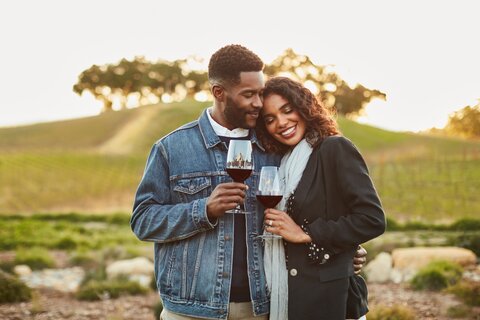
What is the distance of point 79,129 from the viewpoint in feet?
171

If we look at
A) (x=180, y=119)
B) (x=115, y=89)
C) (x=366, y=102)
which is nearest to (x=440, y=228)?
(x=180, y=119)

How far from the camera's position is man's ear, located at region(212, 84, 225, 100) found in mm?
3613

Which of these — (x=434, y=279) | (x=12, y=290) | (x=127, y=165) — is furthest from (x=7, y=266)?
(x=127, y=165)

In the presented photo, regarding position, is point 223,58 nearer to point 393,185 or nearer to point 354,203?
point 354,203

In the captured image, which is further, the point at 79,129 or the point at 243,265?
the point at 79,129

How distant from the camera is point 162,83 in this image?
6862cm

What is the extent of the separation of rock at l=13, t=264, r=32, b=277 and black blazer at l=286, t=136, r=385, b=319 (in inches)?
364

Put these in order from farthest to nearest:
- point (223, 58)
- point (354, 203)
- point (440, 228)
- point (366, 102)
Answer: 1. point (366, 102)
2. point (440, 228)
3. point (223, 58)
4. point (354, 203)

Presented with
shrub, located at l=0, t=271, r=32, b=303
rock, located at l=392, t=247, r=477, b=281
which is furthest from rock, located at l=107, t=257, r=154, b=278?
rock, located at l=392, t=247, r=477, b=281

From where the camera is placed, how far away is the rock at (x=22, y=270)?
11.7 metres

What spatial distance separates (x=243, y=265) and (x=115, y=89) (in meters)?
69.2

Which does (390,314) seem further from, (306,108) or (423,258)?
(306,108)

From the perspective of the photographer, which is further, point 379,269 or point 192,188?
point 379,269

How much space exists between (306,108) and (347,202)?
0.55 m
